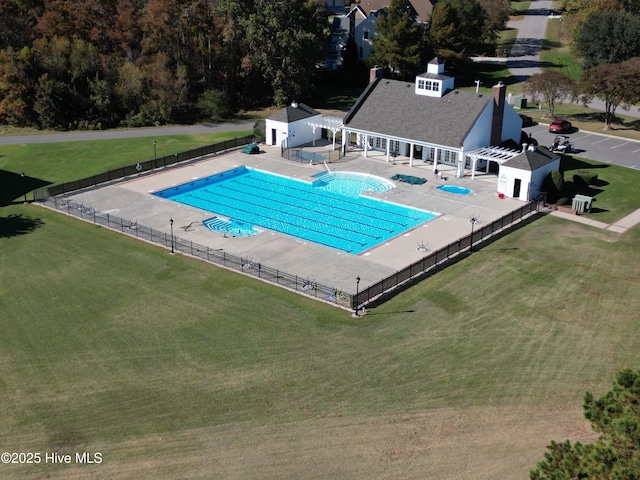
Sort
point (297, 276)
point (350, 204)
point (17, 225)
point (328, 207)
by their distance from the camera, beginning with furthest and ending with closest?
point (350, 204) → point (328, 207) → point (17, 225) → point (297, 276)

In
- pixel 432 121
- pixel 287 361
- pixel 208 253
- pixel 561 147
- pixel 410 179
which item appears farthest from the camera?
pixel 561 147

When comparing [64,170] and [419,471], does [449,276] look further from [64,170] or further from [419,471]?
[64,170]

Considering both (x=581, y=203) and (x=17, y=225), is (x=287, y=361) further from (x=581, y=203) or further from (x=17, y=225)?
(x=581, y=203)

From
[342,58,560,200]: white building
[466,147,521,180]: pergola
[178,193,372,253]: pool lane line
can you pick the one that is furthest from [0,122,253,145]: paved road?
[466,147,521,180]: pergola

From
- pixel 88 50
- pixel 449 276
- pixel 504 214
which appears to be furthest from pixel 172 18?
pixel 449 276

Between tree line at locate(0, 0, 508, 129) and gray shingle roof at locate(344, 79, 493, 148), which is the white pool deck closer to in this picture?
gray shingle roof at locate(344, 79, 493, 148)

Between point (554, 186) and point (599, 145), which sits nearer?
point (554, 186)

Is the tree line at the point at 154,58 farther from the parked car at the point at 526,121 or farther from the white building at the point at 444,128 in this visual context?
the white building at the point at 444,128

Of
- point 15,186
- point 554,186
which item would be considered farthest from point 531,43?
point 15,186
